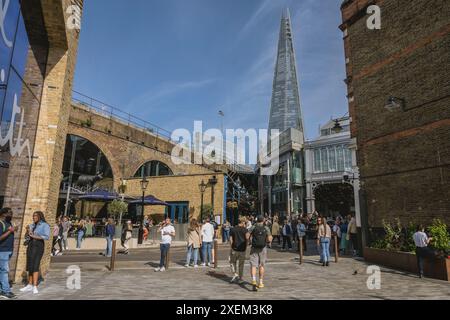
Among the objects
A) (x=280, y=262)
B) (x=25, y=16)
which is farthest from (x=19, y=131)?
(x=280, y=262)

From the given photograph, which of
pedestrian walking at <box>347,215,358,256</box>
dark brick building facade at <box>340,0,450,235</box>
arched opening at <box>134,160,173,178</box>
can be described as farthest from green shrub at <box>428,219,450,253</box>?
arched opening at <box>134,160,173,178</box>

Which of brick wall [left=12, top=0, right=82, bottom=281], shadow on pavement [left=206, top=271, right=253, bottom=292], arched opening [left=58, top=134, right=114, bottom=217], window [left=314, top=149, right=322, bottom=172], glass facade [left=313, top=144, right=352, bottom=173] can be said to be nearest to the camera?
shadow on pavement [left=206, top=271, right=253, bottom=292]

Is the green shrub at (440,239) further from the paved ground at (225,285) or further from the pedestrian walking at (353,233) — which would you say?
the pedestrian walking at (353,233)

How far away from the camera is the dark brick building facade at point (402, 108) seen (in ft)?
39.8

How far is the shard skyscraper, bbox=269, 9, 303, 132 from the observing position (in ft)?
219

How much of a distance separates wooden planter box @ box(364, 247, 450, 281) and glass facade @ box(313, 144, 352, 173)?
1979 cm

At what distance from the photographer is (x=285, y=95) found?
6850 cm

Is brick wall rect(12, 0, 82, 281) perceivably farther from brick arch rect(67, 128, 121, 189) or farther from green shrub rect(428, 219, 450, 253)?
brick arch rect(67, 128, 121, 189)

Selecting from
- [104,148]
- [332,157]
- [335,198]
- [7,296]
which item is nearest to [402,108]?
[7,296]

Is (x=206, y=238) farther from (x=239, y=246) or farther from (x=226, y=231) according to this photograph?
(x=226, y=231)

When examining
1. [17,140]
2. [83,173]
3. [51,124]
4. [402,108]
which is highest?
[402,108]

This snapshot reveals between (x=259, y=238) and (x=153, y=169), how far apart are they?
86.7ft

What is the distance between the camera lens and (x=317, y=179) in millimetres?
33375
